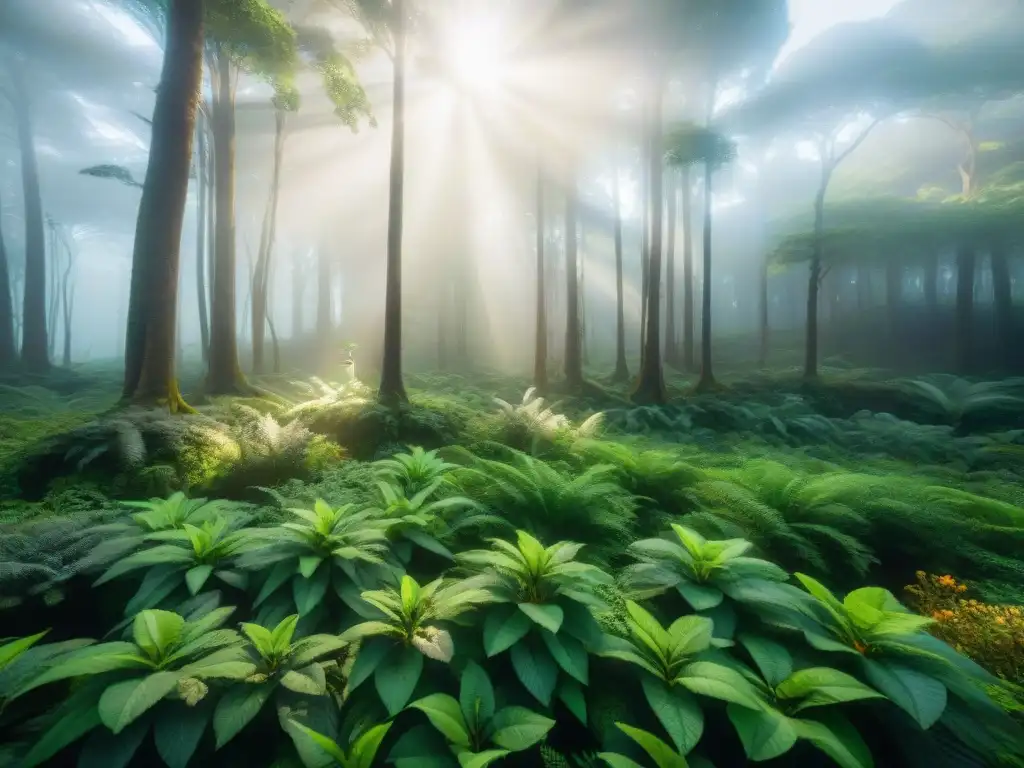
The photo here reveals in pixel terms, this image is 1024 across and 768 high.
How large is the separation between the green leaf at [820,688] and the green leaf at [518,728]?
993 millimetres

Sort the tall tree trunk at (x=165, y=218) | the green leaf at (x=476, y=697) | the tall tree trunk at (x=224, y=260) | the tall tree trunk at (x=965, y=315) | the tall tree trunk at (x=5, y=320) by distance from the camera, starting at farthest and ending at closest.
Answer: the tall tree trunk at (x=965, y=315) < the tall tree trunk at (x=5, y=320) < the tall tree trunk at (x=224, y=260) < the tall tree trunk at (x=165, y=218) < the green leaf at (x=476, y=697)

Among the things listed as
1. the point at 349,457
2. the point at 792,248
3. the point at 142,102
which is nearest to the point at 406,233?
the point at 142,102

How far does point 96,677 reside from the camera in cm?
184

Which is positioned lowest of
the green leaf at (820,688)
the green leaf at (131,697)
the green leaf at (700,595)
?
the green leaf at (820,688)

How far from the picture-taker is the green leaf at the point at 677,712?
1602 millimetres

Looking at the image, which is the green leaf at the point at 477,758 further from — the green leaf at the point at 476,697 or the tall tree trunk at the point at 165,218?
the tall tree trunk at the point at 165,218

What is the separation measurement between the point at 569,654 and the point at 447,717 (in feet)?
2.04

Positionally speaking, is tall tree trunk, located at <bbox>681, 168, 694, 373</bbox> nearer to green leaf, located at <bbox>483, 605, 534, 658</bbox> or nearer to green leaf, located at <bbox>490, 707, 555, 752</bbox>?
green leaf, located at <bbox>483, 605, 534, 658</bbox>

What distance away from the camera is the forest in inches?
71.1

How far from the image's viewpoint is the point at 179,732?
5.50 feet

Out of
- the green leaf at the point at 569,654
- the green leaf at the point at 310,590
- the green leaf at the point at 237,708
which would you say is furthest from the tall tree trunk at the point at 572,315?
the green leaf at the point at 237,708

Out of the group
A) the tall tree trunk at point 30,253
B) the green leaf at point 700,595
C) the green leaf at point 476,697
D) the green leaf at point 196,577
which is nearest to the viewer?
the green leaf at point 476,697

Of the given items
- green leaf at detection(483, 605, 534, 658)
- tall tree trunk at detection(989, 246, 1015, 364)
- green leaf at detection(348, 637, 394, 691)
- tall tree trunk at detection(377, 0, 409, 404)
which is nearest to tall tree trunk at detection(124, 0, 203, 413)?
tall tree trunk at detection(377, 0, 409, 404)

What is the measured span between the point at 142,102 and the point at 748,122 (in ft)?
109
